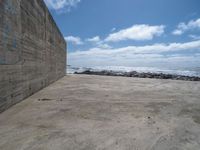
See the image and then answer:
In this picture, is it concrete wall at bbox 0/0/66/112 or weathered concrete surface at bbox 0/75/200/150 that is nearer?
weathered concrete surface at bbox 0/75/200/150

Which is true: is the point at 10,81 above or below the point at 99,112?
above

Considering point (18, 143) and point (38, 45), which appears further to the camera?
point (38, 45)

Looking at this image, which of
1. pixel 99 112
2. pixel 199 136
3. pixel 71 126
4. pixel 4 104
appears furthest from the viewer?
pixel 99 112

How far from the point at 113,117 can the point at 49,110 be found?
4.92 feet

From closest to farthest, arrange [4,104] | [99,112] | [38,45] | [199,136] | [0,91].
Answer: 1. [199,136]
2. [0,91]
3. [4,104]
4. [99,112]
5. [38,45]

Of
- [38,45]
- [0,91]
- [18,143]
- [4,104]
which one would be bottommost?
[18,143]

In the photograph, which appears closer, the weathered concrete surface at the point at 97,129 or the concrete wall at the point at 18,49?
the weathered concrete surface at the point at 97,129

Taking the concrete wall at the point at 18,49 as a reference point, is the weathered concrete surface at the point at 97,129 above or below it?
below

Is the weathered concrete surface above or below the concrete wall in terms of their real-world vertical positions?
below

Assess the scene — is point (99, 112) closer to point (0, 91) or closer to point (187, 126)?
point (187, 126)

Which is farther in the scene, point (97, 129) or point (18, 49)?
point (18, 49)

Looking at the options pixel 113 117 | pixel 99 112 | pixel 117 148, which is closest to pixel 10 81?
pixel 99 112

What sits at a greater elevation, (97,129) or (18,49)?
(18,49)

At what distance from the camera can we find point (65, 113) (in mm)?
2994
